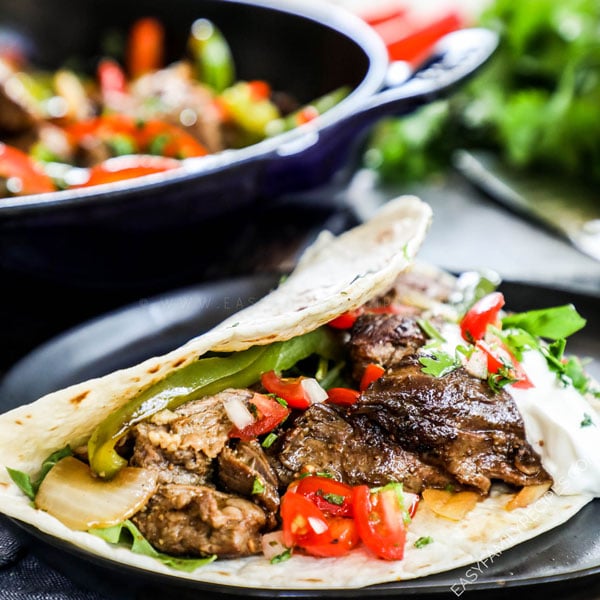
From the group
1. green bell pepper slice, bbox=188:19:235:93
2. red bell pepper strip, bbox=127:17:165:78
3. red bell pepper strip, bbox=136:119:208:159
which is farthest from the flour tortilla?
red bell pepper strip, bbox=127:17:165:78

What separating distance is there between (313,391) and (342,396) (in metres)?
0.13

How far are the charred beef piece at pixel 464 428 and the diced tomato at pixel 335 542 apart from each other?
391 mm

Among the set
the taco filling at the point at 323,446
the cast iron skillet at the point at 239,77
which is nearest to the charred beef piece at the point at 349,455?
the taco filling at the point at 323,446

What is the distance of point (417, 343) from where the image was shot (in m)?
3.15

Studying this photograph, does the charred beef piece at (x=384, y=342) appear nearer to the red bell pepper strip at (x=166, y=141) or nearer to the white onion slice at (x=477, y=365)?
the white onion slice at (x=477, y=365)

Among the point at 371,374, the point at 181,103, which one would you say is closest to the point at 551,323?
the point at 371,374

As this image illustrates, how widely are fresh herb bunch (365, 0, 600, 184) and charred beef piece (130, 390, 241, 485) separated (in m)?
3.15

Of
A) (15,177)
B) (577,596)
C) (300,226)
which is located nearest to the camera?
(577,596)

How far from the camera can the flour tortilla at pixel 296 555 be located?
8.27 ft

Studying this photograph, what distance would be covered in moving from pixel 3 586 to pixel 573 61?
16.0 feet

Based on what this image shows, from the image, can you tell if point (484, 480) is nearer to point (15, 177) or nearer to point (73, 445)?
point (73, 445)

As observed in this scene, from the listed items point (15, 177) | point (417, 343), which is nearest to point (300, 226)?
point (15, 177)

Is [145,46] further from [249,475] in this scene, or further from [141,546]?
[141,546]

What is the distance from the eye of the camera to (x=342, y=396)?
3.16 m
